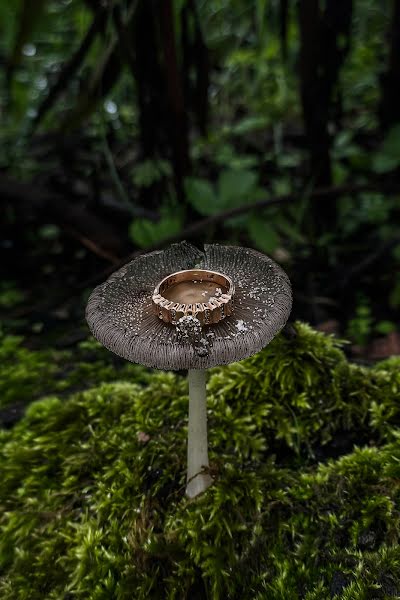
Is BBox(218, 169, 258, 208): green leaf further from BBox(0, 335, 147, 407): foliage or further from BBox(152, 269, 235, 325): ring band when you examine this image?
BBox(152, 269, 235, 325): ring band

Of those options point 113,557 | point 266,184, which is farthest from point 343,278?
point 113,557

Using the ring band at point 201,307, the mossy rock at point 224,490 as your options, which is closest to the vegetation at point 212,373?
the mossy rock at point 224,490

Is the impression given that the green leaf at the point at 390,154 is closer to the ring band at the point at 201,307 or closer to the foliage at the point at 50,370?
the foliage at the point at 50,370

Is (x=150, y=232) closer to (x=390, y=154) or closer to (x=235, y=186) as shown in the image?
(x=235, y=186)

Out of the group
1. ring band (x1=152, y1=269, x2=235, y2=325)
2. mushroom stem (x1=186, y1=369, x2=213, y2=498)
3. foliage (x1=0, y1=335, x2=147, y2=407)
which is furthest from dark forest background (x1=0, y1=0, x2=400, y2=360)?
mushroom stem (x1=186, y1=369, x2=213, y2=498)

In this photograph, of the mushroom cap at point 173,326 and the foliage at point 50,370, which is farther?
the foliage at point 50,370

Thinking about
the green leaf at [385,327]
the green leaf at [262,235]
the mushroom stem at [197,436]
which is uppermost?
the green leaf at [262,235]

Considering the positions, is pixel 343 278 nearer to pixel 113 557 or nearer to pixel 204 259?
pixel 204 259

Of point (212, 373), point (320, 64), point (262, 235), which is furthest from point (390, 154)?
point (212, 373)
